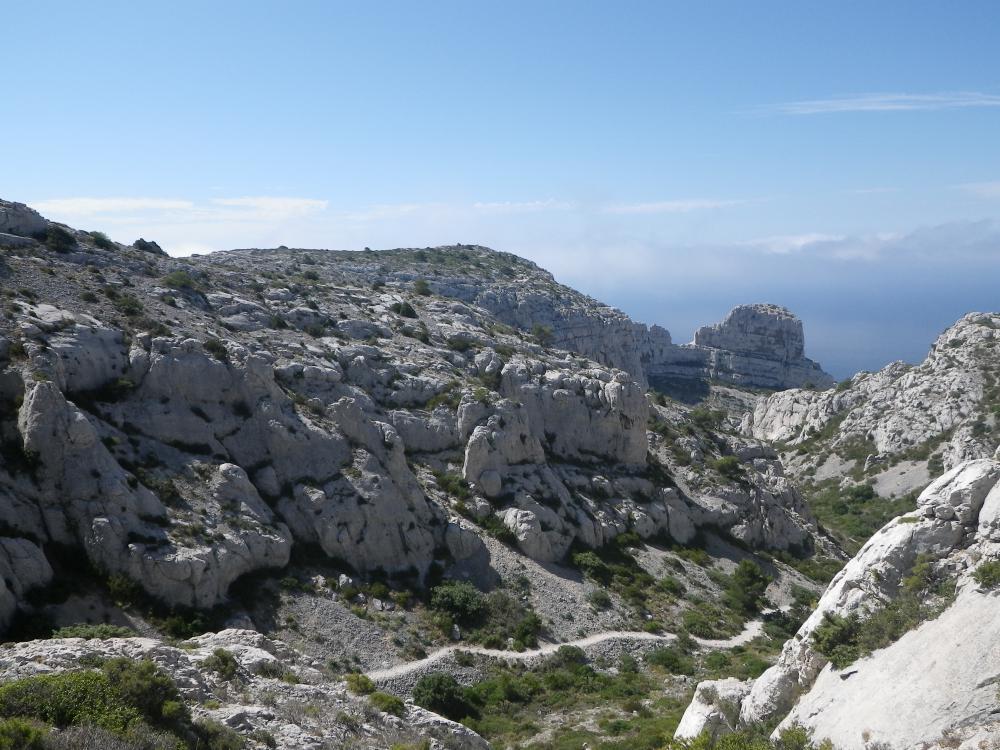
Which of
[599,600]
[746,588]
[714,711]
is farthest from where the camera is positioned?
[746,588]

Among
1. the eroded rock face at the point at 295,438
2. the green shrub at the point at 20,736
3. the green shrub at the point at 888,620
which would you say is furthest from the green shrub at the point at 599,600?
the green shrub at the point at 20,736

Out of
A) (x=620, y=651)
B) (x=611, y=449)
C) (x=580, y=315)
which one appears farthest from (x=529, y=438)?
(x=580, y=315)

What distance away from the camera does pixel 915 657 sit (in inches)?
770

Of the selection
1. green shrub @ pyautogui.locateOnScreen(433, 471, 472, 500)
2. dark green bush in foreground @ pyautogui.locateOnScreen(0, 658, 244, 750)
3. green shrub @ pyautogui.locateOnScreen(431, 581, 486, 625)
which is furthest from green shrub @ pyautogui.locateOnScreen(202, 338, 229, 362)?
dark green bush in foreground @ pyautogui.locateOnScreen(0, 658, 244, 750)

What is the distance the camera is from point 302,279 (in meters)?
76.1

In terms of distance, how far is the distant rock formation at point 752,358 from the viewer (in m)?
144

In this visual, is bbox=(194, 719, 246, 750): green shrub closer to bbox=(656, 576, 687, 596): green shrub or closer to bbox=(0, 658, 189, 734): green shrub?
bbox=(0, 658, 189, 734): green shrub

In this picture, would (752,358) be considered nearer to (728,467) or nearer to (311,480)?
(728,467)

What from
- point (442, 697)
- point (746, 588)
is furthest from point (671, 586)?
point (442, 697)

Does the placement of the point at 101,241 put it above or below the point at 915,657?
above

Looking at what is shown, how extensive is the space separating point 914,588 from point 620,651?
21.1 meters

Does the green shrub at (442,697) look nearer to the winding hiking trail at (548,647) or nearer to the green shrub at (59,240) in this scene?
the winding hiking trail at (548,647)

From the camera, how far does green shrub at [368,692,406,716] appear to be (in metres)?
22.1

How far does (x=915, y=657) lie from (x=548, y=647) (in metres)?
22.6
